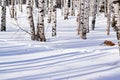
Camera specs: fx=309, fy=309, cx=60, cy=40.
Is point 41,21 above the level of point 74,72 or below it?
above

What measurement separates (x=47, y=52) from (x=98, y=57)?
2.07 m

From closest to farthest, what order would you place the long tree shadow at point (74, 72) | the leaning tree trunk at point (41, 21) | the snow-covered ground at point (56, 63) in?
the long tree shadow at point (74, 72)
the snow-covered ground at point (56, 63)
the leaning tree trunk at point (41, 21)

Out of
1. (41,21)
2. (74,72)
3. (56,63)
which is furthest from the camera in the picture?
(41,21)

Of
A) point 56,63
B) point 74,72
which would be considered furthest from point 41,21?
point 74,72

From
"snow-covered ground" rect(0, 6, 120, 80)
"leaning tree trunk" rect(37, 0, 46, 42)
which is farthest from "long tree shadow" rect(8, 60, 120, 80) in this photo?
"leaning tree trunk" rect(37, 0, 46, 42)

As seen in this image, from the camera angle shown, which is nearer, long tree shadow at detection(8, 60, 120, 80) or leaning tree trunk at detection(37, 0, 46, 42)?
long tree shadow at detection(8, 60, 120, 80)

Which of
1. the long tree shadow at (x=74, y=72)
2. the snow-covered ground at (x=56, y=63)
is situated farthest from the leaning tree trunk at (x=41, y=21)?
the long tree shadow at (x=74, y=72)

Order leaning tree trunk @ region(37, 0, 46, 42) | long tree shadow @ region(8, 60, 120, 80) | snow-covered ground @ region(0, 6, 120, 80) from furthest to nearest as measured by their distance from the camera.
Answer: leaning tree trunk @ region(37, 0, 46, 42) < snow-covered ground @ region(0, 6, 120, 80) < long tree shadow @ region(8, 60, 120, 80)

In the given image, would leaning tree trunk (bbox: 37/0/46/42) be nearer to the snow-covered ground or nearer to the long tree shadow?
the snow-covered ground

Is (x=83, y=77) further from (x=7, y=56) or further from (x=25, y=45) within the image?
(x=25, y=45)

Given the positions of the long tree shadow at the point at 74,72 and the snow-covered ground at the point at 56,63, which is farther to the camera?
the snow-covered ground at the point at 56,63

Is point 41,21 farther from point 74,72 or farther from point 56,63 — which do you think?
point 74,72

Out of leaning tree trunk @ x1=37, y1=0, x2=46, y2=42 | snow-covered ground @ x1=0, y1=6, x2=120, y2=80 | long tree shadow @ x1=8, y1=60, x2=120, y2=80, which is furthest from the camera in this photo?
leaning tree trunk @ x1=37, y1=0, x2=46, y2=42

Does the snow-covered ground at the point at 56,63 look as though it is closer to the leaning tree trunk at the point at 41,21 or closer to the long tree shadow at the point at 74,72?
the long tree shadow at the point at 74,72
